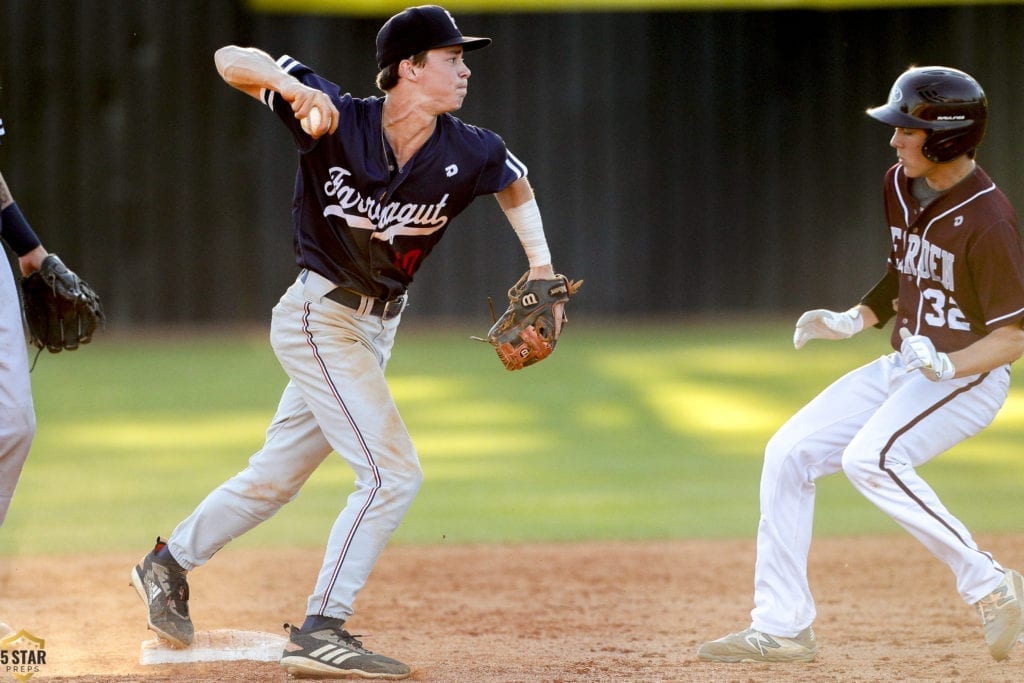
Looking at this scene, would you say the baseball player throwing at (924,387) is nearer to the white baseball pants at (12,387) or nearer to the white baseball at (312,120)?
the white baseball at (312,120)

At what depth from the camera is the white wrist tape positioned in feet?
13.5

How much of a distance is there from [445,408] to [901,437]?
5.82 metres

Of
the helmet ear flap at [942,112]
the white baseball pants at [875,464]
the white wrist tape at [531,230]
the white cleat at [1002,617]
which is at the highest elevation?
the helmet ear flap at [942,112]

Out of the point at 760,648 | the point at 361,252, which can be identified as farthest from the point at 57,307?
the point at 760,648

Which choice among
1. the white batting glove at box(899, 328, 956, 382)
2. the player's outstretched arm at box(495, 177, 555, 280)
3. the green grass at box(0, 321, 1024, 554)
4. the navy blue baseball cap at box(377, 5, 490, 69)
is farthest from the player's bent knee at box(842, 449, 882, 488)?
the green grass at box(0, 321, 1024, 554)

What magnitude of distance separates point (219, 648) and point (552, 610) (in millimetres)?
1250

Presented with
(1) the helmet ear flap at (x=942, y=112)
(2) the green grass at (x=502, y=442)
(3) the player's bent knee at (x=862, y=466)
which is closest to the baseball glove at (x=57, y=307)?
(2) the green grass at (x=502, y=442)

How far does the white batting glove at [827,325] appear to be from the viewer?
13.5 ft

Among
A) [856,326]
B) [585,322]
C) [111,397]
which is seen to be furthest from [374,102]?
[585,322]

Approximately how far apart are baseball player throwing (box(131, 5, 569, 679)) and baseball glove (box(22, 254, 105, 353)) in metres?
0.69

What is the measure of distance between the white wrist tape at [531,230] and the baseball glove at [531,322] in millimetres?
76

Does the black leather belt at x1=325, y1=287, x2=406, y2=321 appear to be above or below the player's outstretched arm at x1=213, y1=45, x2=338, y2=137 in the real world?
below

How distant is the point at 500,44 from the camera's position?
13625 mm

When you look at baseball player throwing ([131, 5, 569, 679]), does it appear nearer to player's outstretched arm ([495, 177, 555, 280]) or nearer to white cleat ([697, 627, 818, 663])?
player's outstretched arm ([495, 177, 555, 280])
